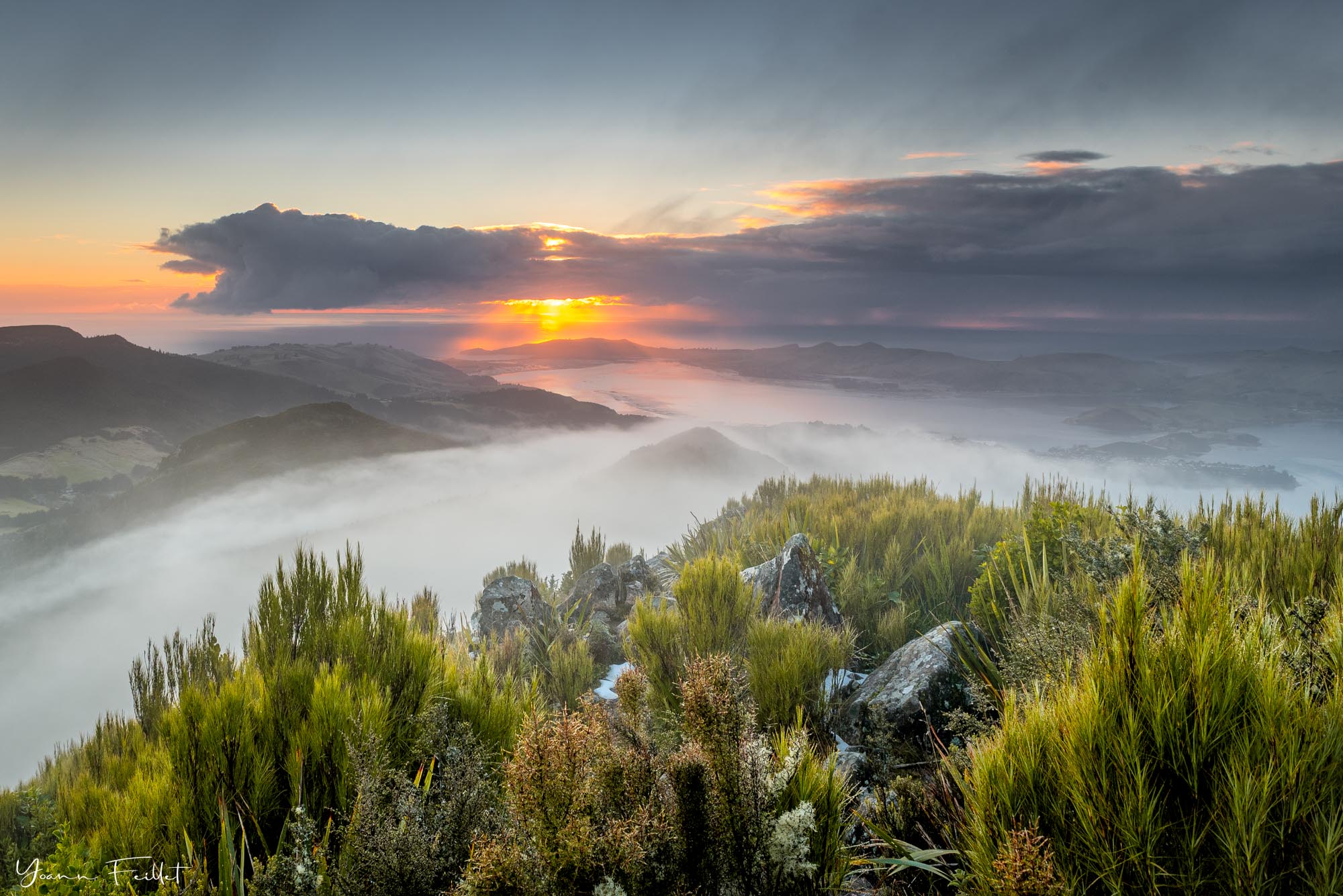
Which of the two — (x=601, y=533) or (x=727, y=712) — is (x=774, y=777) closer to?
Answer: (x=727, y=712)

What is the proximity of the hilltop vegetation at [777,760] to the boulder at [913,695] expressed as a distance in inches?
1.5

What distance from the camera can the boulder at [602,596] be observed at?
8.76 m

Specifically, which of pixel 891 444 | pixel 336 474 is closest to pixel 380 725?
pixel 891 444

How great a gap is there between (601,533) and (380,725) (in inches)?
410

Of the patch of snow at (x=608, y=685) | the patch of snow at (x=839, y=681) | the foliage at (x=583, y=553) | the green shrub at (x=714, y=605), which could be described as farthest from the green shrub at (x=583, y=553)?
the patch of snow at (x=839, y=681)

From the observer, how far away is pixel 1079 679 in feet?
6.60

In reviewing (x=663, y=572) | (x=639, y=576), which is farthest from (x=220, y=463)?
(x=639, y=576)

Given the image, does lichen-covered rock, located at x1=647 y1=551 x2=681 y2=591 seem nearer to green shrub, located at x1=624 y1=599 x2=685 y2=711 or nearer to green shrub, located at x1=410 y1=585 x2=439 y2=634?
green shrub, located at x1=410 y1=585 x2=439 y2=634

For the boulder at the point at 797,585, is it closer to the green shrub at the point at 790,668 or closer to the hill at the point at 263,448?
the green shrub at the point at 790,668

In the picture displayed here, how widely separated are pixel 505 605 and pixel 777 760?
7.13 metres

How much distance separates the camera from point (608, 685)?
22.1 feet

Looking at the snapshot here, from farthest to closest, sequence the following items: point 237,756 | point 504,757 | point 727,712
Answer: point 504,757
point 237,756
point 727,712

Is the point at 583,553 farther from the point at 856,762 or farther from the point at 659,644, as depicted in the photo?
the point at 856,762
